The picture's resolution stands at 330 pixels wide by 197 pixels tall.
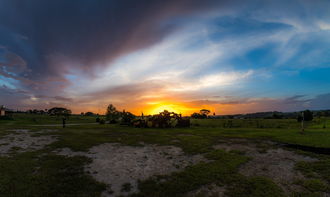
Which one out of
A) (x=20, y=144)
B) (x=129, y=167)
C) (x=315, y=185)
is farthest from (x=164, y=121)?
(x=315, y=185)

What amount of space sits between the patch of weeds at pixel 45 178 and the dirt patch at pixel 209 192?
10.0 ft

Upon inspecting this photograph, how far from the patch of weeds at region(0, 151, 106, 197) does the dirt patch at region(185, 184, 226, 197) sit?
3.05 m

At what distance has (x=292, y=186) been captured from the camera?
4898 millimetres

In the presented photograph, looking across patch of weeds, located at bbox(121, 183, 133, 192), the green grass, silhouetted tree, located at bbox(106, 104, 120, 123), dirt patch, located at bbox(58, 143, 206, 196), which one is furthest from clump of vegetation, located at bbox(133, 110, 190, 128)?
patch of weeds, located at bbox(121, 183, 133, 192)

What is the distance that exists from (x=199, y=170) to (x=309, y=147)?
9010 millimetres

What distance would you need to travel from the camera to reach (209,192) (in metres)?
4.57

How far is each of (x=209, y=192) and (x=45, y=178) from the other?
5.95m

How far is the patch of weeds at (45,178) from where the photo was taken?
444 centimetres

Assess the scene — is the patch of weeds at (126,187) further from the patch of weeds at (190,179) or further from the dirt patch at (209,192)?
→ the dirt patch at (209,192)

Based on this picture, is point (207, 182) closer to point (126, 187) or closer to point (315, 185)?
point (126, 187)

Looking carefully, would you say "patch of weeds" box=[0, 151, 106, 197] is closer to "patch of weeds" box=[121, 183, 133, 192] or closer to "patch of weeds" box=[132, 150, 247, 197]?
"patch of weeds" box=[121, 183, 133, 192]

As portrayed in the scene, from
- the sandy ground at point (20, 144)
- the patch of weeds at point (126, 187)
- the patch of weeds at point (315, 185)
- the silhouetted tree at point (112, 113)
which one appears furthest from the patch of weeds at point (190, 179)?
the silhouetted tree at point (112, 113)

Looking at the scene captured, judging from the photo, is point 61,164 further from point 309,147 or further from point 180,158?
point 309,147

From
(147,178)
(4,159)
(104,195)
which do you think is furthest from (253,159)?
(4,159)
